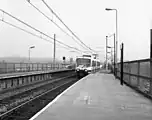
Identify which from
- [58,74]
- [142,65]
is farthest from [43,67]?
[142,65]

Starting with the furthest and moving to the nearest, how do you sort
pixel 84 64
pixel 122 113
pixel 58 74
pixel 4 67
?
pixel 58 74 → pixel 84 64 → pixel 4 67 → pixel 122 113

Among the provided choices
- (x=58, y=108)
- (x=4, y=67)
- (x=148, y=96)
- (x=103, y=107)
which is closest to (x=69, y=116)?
(x=58, y=108)

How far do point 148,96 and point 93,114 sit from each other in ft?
14.7

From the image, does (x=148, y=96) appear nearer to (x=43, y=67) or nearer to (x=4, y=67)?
(x=4, y=67)

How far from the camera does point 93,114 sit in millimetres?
7520

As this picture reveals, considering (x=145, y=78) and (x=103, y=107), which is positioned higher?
(x=145, y=78)

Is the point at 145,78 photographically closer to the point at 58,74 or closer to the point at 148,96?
the point at 148,96

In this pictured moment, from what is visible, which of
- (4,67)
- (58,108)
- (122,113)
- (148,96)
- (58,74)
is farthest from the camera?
(58,74)

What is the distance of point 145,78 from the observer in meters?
11.6

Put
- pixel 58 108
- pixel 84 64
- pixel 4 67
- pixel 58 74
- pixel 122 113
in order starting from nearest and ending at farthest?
pixel 122 113 → pixel 58 108 → pixel 4 67 → pixel 84 64 → pixel 58 74

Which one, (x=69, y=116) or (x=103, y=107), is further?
(x=103, y=107)

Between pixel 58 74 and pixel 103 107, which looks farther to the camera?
pixel 58 74

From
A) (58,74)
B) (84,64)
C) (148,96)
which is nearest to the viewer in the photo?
(148,96)

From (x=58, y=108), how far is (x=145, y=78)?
16.9 feet
